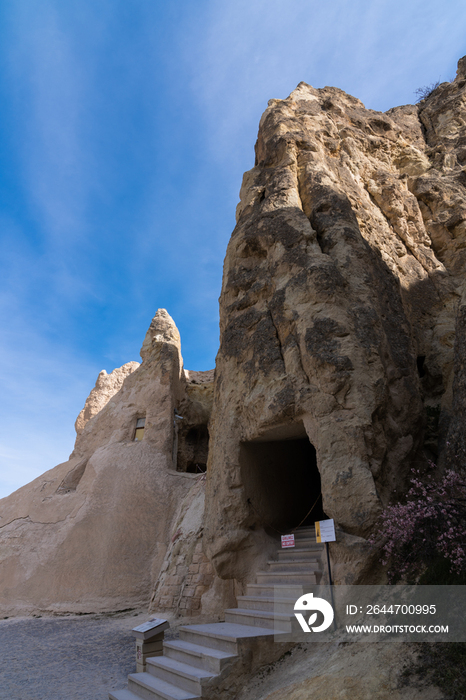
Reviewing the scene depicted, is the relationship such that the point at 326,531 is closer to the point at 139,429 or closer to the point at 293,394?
the point at 293,394

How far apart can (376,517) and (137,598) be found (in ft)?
27.9

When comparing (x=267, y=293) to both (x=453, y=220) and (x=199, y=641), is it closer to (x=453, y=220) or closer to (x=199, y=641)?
(x=199, y=641)

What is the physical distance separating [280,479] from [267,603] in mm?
3087

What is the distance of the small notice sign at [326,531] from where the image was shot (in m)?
5.74

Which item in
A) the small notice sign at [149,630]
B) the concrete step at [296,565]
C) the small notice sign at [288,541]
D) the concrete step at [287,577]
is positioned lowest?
the small notice sign at [149,630]

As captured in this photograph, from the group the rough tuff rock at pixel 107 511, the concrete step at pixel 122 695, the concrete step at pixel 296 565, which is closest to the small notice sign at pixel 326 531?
the concrete step at pixel 296 565

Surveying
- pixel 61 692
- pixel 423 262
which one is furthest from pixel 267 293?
pixel 61 692

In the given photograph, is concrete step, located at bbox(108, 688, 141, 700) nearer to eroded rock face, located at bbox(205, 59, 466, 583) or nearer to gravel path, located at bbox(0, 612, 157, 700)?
gravel path, located at bbox(0, 612, 157, 700)

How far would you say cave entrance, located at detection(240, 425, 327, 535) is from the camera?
8263 millimetres

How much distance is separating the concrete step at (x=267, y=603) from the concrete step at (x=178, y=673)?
4.38ft

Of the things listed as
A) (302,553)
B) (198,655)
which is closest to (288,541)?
(302,553)

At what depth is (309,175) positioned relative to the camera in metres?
10.3

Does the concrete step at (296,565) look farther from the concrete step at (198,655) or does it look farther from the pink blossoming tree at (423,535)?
the concrete step at (198,655)

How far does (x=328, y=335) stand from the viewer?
7316 mm
